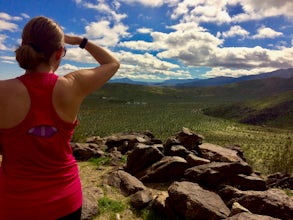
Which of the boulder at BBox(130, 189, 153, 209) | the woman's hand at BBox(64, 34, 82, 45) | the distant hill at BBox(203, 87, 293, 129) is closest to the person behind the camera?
the woman's hand at BBox(64, 34, 82, 45)

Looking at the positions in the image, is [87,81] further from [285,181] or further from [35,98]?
[285,181]

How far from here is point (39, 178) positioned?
3.04 metres

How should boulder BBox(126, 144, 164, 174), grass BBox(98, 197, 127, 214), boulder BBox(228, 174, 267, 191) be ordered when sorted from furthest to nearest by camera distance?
1. boulder BBox(126, 144, 164, 174)
2. boulder BBox(228, 174, 267, 191)
3. grass BBox(98, 197, 127, 214)

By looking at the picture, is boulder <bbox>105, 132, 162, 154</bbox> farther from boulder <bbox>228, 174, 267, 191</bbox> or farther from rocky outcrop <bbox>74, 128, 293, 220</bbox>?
boulder <bbox>228, 174, 267, 191</bbox>

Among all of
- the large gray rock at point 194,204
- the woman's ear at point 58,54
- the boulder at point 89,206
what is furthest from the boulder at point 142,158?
the woman's ear at point 58,54

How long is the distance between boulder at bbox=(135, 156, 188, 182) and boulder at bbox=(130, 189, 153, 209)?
2759 mm

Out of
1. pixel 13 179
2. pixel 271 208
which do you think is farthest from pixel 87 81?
pixel 271 208

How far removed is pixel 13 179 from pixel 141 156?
1288 cm

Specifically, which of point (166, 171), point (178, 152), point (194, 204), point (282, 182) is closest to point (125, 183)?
point (166, 171)

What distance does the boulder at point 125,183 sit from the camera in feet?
41.0

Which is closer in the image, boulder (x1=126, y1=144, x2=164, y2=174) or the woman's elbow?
the woman's elbow

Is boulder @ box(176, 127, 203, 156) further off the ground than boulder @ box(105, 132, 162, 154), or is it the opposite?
boulder @ box(176, 127, 203, 156)

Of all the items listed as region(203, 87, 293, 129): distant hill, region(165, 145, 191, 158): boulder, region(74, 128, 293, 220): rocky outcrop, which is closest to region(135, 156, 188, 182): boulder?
region(74, 128, 293, 220): rocky outcrop

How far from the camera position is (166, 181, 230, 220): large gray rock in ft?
32.2
